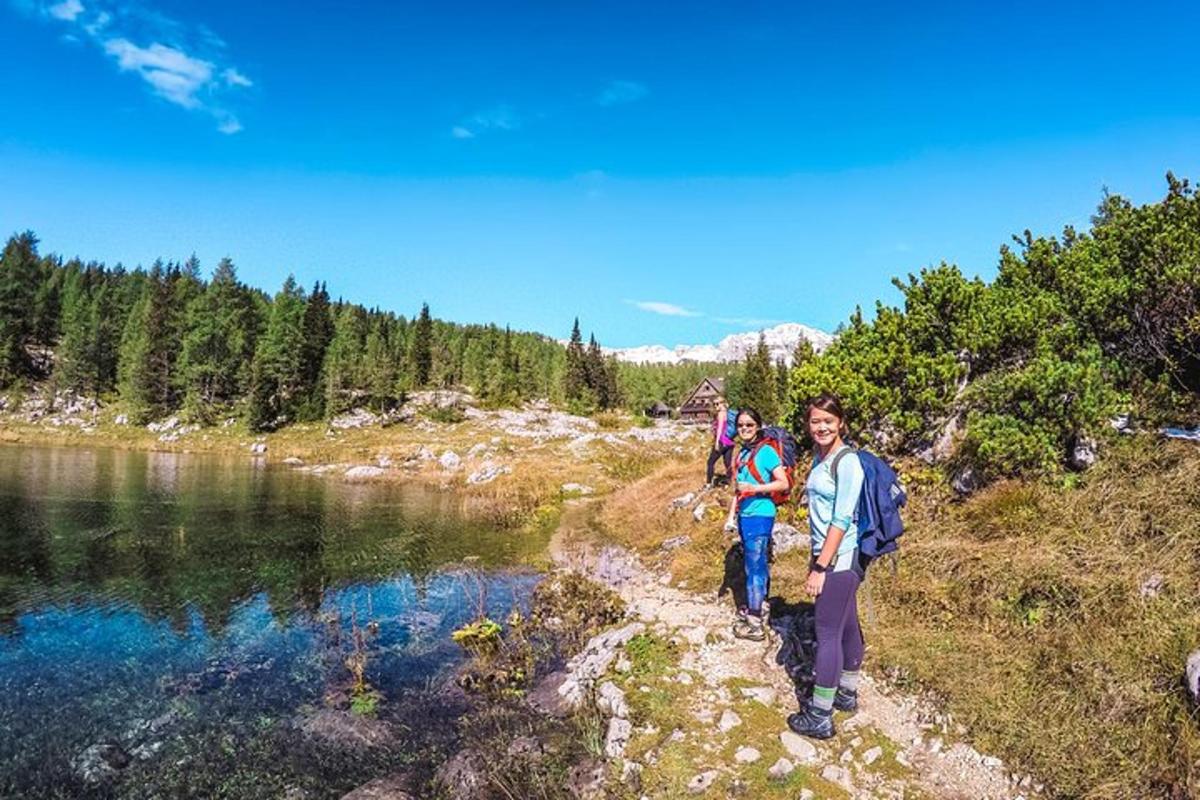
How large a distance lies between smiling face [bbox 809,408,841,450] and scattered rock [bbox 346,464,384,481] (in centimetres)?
4011

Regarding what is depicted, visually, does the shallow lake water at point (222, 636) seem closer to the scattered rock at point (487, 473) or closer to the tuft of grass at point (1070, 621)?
the tuft of grass at point (1070, 621)

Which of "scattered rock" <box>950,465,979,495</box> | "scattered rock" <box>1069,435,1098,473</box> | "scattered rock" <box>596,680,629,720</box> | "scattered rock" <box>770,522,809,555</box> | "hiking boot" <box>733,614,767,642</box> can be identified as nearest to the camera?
"scattered rock" <box>596,680,629,720</box>

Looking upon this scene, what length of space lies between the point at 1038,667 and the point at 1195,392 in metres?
A: 7.94

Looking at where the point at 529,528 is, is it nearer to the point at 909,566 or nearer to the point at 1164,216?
the point at 909,566

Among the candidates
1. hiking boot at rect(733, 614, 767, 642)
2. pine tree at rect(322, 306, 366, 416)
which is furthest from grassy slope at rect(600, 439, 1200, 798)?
pine tree at rect(322, 306, 366, 416)

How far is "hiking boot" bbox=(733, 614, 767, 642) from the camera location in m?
9.41

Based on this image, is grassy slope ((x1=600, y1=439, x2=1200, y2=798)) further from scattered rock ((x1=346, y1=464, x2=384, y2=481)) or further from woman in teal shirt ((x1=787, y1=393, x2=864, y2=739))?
scattered rock ((x1=346, y1=464, x2=384, y2=481))

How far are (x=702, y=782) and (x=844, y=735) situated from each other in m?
1.67

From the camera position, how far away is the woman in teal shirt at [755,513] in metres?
9.48

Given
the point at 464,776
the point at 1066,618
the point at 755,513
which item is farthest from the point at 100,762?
the point at 1066,618

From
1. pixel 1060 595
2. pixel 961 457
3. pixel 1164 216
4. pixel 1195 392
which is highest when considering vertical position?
pixel 1164 216

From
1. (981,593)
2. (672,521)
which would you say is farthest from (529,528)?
(981,593)

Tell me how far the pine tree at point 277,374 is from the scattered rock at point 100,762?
7439 cm

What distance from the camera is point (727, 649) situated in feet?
30.6
